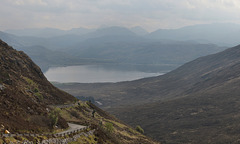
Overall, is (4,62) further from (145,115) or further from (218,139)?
(145,115)

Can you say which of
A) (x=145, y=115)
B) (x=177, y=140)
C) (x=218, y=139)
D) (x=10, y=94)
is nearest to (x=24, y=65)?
(x=10, y=94)

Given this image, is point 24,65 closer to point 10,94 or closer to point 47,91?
point 47,91

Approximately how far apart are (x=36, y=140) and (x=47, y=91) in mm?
59785

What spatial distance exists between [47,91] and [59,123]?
147ft

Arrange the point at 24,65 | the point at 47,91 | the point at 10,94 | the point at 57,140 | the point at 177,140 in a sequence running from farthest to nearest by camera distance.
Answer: the point at 177,140 → the point at 24,65 → the point at 47,91 → the point at 10,94 → the point at 57,140

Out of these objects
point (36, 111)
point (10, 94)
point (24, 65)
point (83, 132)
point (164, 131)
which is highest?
point (24, 65)

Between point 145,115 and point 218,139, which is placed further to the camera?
point 145,115

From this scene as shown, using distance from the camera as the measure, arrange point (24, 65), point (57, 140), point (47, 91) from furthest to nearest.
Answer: point (24, 65), point (47, 91), point (57, 140)

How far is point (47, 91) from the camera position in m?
92.3

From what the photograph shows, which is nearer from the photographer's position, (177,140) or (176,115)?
(177,140)

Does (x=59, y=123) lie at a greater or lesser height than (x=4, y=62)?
lesser

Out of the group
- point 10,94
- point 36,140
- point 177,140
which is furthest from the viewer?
point 177,140

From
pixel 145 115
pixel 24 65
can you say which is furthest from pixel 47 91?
pixel 145 115

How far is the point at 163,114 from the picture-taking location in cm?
18425
